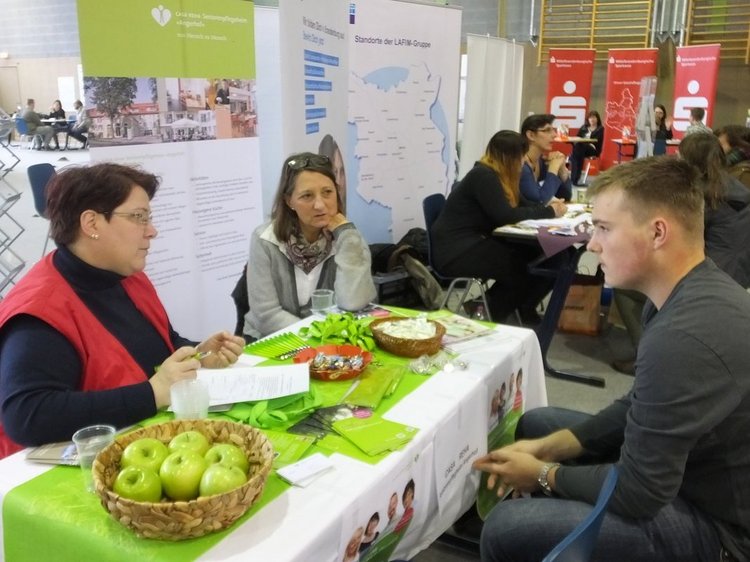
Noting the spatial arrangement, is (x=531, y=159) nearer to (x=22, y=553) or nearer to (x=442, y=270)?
(x=442, y=270)

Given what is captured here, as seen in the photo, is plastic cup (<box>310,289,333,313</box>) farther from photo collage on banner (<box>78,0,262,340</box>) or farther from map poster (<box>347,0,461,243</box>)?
map poster (<box>347,0,461,243</box>)

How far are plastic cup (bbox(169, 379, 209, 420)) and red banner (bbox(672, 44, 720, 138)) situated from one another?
9250mm

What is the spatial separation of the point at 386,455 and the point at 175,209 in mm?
2056

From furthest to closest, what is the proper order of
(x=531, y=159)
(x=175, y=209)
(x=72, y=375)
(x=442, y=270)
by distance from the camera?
(x=531, y=159), (x=442, y=270), (x=175, y=209), (x=72, y=375)

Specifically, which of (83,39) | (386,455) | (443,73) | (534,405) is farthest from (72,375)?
(443,73)

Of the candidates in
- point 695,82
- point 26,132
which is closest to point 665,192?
point 695,82

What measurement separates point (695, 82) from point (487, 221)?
694cm

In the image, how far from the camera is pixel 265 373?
159cm

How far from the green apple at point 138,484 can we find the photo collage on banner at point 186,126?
1864 mm

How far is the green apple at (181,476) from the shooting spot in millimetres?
996

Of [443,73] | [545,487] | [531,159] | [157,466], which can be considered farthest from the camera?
→ [443,73]

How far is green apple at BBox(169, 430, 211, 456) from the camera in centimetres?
108

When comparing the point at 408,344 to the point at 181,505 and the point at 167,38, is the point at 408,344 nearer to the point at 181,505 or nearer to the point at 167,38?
the point at 181,505

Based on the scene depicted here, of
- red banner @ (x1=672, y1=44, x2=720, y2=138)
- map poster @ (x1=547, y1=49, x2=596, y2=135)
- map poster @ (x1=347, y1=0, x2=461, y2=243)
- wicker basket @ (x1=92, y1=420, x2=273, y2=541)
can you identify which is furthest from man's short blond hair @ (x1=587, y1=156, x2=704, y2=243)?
map poster @ (x1=547, y1=49, x2=596, y2=135)
